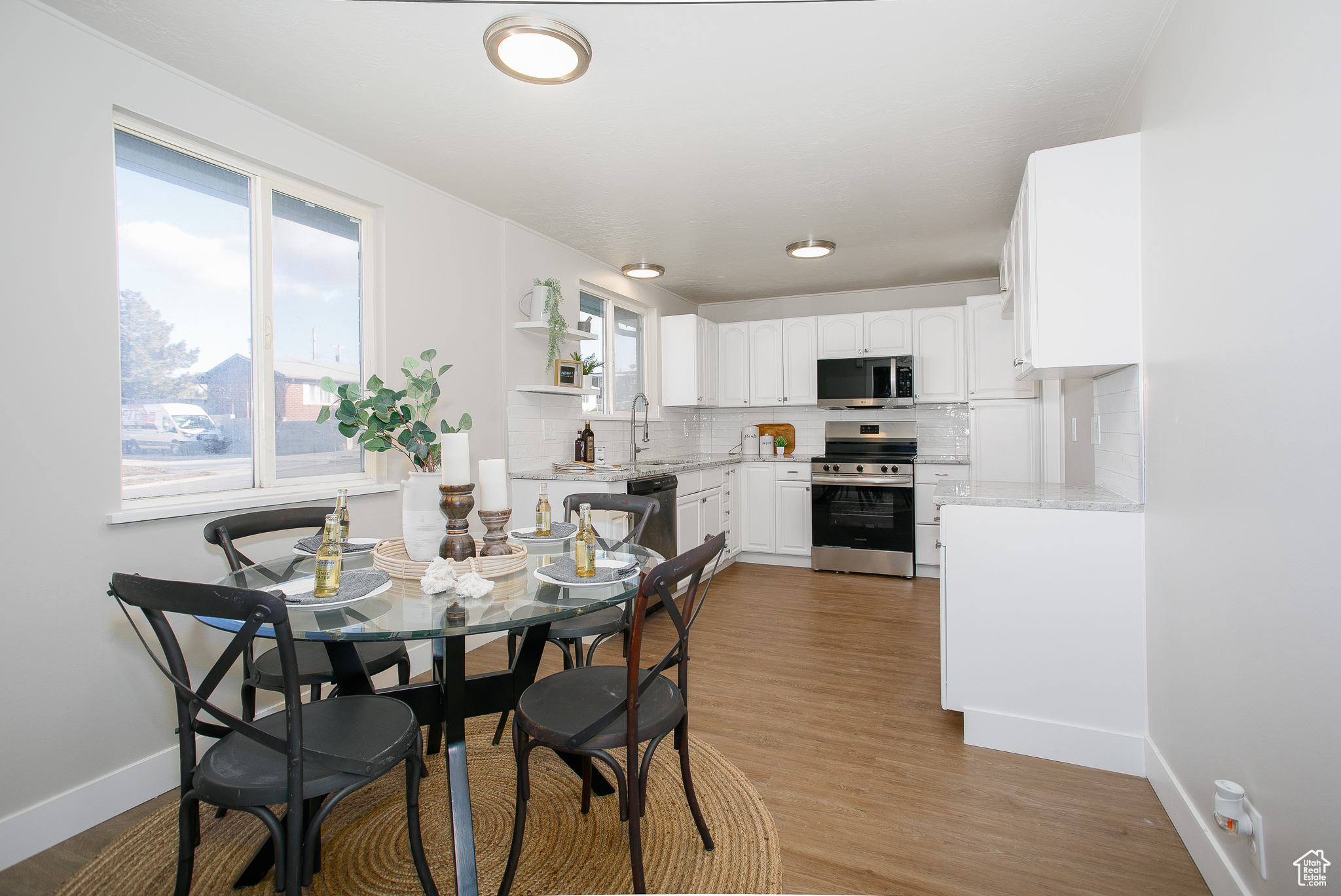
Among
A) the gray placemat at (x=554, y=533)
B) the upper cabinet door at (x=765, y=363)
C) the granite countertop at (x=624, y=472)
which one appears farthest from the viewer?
the upper cabinet door at (x=765, y=363)

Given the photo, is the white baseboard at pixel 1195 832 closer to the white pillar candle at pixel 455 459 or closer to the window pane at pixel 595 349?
the white pillar candle at pixel 455 459

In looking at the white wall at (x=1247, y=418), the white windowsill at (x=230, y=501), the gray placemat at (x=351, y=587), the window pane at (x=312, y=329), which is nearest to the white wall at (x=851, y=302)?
the white wall at (x=1247, y=418)

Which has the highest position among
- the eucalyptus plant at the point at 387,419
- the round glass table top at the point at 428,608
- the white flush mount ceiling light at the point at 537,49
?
the white flush mount ceiling light at the point at 537,49

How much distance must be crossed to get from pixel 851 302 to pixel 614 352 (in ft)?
7.85

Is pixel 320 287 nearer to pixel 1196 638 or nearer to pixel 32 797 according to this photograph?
pixel 32 797

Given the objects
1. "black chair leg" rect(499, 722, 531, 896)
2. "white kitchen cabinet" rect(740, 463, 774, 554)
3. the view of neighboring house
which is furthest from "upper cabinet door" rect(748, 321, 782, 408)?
"black chair leg" rect(499, 722, 531, 896)

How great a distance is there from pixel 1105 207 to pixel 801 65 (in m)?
1.16

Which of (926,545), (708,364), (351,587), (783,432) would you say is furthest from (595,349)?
(351,587)

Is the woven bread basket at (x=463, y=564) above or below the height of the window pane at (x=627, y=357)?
below

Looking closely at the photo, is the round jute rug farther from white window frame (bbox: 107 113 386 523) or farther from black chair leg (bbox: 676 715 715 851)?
white window frame (bbox: 107 113 386 523)

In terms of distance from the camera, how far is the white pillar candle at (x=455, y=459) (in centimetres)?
175

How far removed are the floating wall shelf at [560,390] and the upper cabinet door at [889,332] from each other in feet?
8.10

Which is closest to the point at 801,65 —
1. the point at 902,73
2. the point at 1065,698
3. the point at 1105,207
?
the point at 902,73

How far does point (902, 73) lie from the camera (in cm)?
231
